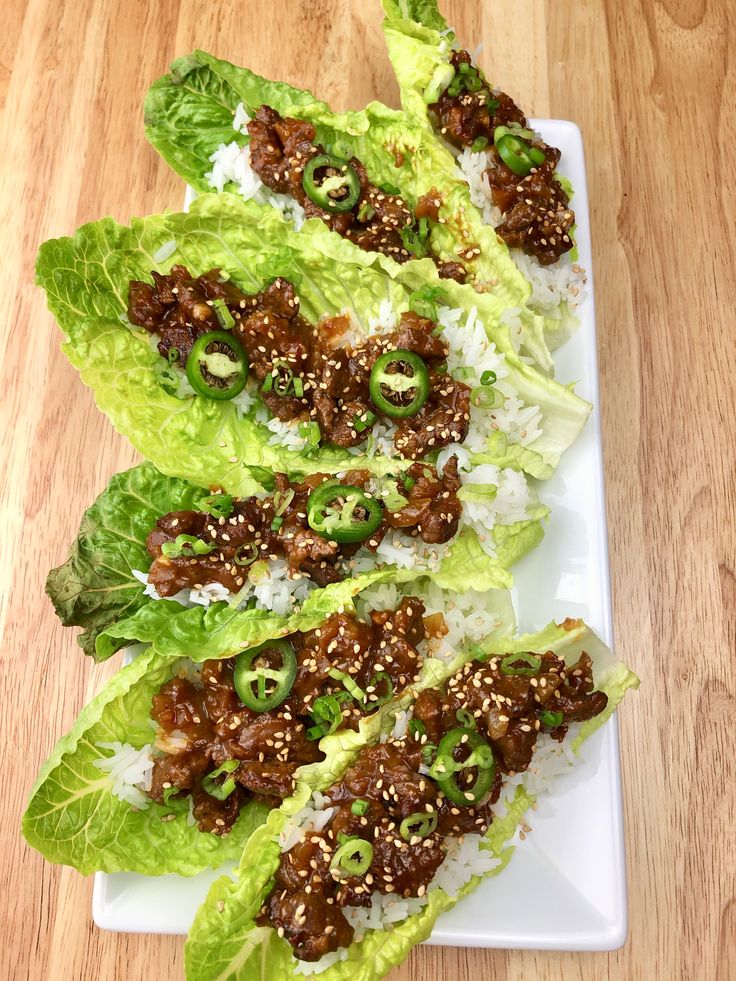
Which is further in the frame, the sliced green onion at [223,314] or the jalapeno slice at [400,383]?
the sliced green onion at [223,314]

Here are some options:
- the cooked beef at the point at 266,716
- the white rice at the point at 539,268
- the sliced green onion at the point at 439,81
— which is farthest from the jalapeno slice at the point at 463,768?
the sliced green onion at the point at 439,81

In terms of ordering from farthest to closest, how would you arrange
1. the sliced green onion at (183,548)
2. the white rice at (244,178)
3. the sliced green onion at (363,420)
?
the white rice at (244,178)
the sliced green onion at (363,420)
the sliced green onion at (183,548)

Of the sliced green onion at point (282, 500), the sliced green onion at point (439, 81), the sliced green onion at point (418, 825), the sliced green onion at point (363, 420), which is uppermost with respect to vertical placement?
the sliced green onion at point (439, 81)

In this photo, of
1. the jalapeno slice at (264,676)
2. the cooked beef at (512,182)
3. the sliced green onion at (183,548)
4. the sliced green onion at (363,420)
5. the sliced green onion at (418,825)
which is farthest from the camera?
the cooked beef at (512,182)

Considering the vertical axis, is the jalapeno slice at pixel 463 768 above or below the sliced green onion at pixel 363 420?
below

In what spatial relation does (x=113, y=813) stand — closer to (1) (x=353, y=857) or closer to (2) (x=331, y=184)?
(1) (x=353, y=857)

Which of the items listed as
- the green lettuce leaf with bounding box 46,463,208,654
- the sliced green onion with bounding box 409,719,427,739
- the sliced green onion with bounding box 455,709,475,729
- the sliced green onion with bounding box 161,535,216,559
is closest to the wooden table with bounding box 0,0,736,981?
the green lettuce leaf with bounding box 46,463,208,654

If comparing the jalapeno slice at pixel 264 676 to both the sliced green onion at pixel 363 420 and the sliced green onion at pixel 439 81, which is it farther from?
the sliced green onion at pixel 439 81

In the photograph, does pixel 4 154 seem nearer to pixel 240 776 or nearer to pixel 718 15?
pixel 240 776
